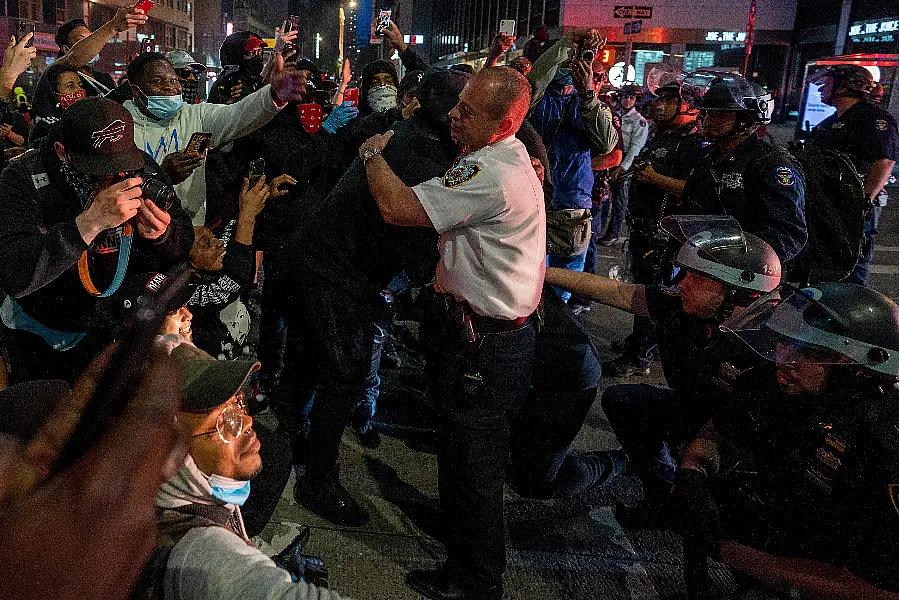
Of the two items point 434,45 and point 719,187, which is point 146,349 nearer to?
point 719,187

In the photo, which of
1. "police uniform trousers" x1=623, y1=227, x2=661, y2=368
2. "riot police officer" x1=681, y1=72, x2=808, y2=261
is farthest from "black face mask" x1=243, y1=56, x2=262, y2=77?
"riot police officer" x1=681, y1=72, x2=808, y2=261

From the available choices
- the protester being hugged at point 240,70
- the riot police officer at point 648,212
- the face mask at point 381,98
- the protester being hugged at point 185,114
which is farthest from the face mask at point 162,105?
the riot police officer at point 648,212

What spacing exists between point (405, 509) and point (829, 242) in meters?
3.17

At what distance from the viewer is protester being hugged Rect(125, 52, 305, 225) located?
378cm

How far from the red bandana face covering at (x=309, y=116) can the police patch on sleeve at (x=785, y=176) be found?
2768mm

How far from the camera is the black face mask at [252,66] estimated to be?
6.05m

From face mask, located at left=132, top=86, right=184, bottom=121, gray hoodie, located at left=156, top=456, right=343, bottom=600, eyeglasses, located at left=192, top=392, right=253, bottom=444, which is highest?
face mask, located at left=132, top=86, right=184, bottom=121

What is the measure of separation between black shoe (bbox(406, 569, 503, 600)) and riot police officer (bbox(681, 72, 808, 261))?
2.37 meters

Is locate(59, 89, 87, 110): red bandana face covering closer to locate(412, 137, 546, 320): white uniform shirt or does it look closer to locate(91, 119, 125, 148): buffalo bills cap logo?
locate(91, 119, 125, 148): buffalo bills cap logo

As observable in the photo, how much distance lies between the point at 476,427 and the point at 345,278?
99 cm

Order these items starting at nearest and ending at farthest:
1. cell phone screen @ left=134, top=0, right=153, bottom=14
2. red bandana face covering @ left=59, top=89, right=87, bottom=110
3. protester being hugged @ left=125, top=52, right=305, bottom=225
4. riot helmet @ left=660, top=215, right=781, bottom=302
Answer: riot helmet @ left=660, top=215, right=781, bottom=302
protester being hugged @ left=125, top=52, right=305, bottom=225
cell phone screen @ left=134, top=0, right=153, bottom=14
red bandana face covering @ left=59, top=89, right=87, bottom=110

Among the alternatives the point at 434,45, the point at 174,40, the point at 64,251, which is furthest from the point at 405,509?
the point at 434,45

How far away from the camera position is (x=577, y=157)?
581cm

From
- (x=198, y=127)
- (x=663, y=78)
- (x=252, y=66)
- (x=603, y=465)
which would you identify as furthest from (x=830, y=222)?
(x=252, y=66)
